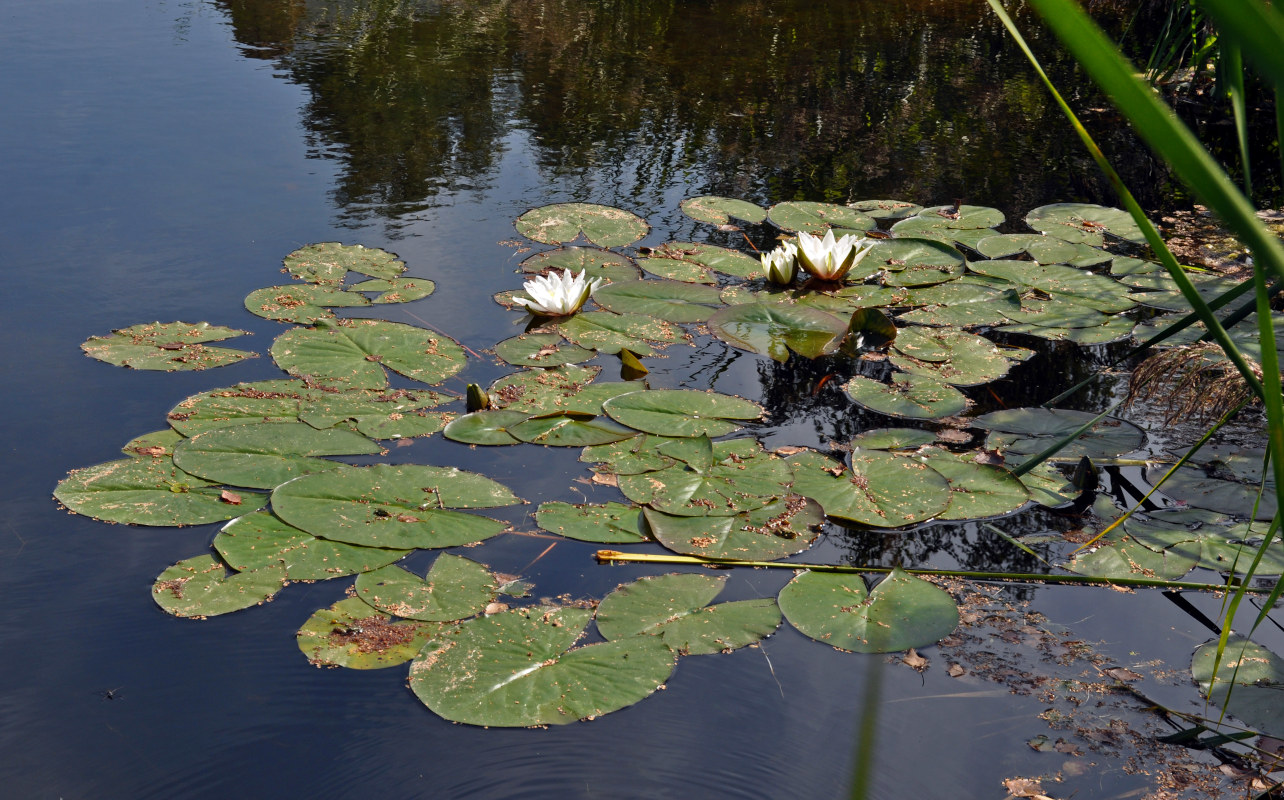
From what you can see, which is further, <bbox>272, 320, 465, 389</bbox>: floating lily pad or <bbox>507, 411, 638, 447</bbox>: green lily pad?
<bbox>272, 320, 465, 389</bbox>: floating lily pad

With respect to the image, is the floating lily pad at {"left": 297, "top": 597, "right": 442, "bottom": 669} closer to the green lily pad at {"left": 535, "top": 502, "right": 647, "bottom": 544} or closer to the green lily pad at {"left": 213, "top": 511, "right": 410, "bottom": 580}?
the green lily pad at {"left": 213, "top": 511, "right": 410, "bottom": 580}

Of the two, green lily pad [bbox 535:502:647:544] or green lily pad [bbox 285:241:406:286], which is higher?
green lily pad [bbox 285:241:406:286]

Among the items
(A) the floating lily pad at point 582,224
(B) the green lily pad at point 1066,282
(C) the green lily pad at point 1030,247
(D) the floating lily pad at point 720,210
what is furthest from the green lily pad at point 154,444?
(C) the green lily pad at point 1030,247

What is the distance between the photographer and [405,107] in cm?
496

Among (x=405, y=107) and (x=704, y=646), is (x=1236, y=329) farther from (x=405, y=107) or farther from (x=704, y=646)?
(x=405, y=107)

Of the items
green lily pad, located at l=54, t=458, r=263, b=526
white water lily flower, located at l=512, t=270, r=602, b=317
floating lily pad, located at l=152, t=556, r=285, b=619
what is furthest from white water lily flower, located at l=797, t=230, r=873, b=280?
floating lily pad, located at l=152, t=556, r=285, b=619

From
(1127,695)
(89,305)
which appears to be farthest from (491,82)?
(1127,695)

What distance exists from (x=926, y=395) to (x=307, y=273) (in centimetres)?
217

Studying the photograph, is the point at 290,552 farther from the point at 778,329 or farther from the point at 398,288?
the point at 778,329

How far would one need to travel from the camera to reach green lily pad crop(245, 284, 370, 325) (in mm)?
3043

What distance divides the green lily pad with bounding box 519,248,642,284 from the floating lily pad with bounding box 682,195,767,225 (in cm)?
58

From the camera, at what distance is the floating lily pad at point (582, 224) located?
3736 millimetres

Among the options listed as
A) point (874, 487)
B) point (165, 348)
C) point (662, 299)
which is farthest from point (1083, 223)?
point (165, 348)

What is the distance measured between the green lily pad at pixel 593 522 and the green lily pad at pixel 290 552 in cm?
34
